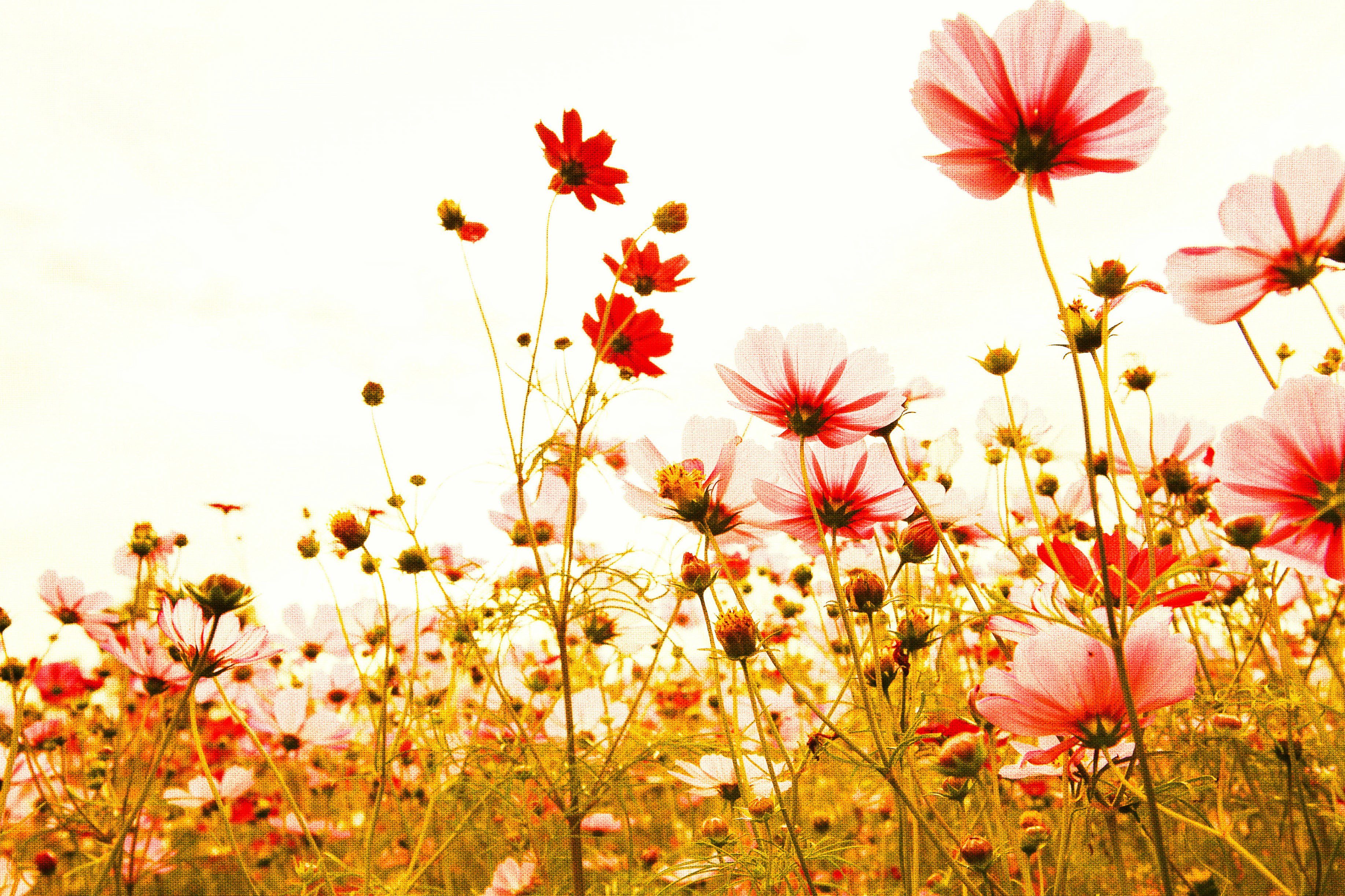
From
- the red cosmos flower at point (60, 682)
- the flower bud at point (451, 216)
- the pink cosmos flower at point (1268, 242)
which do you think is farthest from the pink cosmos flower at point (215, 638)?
the red cosmos flower at point (60, 682)

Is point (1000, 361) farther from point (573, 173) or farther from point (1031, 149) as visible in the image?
point (573, 173)

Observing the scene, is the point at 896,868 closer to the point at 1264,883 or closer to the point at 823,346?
the point at 1264,883

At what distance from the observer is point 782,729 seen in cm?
155

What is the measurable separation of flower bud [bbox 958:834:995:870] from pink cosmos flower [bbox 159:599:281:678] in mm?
591

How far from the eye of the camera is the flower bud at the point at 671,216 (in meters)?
1.09

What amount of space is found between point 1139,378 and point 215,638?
1111mm

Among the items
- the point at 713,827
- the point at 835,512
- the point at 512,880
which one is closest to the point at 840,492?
the point at 835,512

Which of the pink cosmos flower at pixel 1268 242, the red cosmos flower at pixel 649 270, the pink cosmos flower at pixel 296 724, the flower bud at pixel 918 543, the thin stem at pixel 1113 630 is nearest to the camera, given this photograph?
the thin stem at pixel 1113 630

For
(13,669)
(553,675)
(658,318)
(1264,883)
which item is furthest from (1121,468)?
(13,669)

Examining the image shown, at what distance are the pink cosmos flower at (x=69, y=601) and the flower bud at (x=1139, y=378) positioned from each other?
5.72 ft

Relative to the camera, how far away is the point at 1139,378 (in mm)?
1016

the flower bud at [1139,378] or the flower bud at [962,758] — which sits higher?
the flower bud at [1139,378]

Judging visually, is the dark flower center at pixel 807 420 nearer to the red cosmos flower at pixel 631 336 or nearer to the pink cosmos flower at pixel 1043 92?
the pink cosmos flower at pixel 1043 92

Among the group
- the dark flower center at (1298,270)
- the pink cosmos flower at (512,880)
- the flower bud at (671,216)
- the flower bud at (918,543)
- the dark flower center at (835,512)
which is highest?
the flower bud at (671,216)
